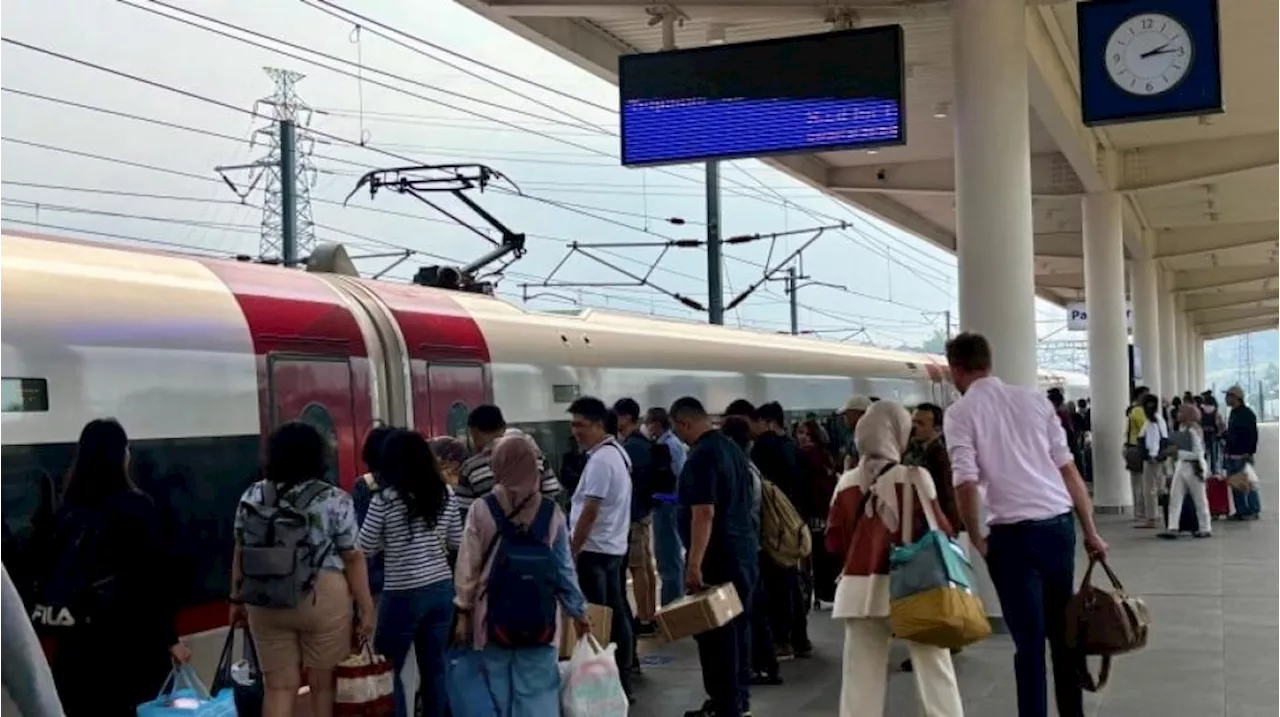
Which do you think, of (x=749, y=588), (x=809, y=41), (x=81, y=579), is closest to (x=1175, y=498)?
(x=809, y=41)

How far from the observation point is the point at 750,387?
49.7 ft

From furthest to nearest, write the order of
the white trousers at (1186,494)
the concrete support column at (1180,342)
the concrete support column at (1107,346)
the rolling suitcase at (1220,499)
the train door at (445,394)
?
the concrete support column at (1180,342), the concrete support column at (1107,346), the rolling suitcase at (1220,499), the white trousers at (1186,494), the train door at (445,394)

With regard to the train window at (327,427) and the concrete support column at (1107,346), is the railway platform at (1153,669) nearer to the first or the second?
the train window at (327,427)

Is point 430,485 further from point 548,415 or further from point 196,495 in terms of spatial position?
point 548,415

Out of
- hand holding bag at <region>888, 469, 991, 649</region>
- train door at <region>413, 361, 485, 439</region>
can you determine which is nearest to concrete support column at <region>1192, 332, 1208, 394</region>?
train door at <region>413, 361, 485, 439</region>

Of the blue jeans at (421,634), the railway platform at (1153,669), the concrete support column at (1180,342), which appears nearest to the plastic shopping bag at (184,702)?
the railway platform at (1153,669)

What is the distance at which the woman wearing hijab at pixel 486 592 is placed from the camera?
5270 millimetres

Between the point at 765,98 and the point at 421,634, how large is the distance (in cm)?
463

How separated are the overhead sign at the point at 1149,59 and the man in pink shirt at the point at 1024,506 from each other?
3842 millimetres

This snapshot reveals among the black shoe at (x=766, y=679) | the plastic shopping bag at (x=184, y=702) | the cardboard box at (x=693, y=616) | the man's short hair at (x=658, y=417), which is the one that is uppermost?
the man's short hair at (x=658, y=417)

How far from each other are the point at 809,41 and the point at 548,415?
3.33m

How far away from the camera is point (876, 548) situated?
18.4ft

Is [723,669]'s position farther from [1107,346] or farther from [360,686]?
[1107,346]

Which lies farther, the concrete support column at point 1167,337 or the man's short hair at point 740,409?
the concrete support column at point 1167,337
